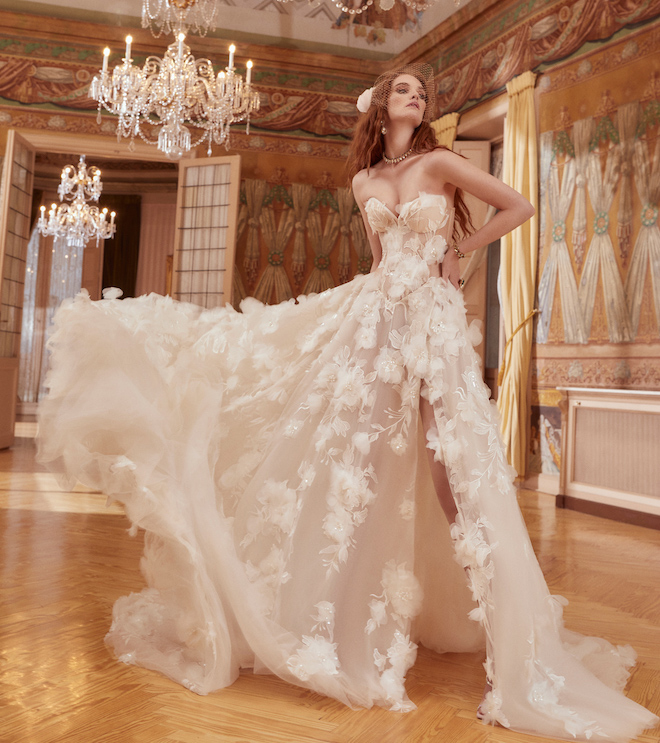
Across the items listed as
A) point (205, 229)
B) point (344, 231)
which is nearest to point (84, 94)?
point (205, 229)

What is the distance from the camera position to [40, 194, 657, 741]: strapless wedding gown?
193 centimetres

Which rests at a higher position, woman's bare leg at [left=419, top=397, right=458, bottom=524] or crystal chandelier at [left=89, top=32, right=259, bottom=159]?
crystal chandelier at [left=89, top=32, right=259, bottom=159]

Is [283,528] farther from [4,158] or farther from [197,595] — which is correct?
[4,158]

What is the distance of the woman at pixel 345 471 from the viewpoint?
6.36 feet

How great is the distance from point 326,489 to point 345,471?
0.08 m

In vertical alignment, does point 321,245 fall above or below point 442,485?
above

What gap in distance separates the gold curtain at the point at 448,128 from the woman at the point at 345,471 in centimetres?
591

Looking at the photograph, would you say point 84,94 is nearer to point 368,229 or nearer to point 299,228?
point 299,228

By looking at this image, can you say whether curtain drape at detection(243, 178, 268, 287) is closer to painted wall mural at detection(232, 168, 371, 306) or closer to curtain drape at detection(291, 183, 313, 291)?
painted wall mural at detection(232, 168, 371, 306)

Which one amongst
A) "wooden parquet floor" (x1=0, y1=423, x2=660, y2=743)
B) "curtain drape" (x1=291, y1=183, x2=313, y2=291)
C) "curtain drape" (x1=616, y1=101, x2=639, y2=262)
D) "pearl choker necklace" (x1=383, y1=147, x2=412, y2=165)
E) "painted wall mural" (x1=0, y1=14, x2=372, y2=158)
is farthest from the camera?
"curtain drape" (x1=291, y1=183, x2=313, y2=291)

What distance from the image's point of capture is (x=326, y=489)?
2156 mm

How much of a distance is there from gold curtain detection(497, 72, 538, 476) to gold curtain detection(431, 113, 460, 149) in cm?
107

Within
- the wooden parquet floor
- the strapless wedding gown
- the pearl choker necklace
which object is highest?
the pearl choker necklace

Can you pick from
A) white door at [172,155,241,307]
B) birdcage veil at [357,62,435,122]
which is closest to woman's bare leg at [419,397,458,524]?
birdcage veil at [357,62,435,122]
